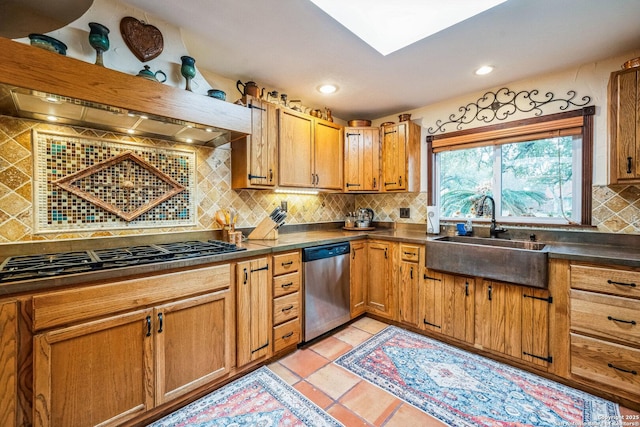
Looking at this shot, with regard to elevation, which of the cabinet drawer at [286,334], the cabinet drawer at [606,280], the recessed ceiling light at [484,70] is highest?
the recessed ceiling light at [484,70]

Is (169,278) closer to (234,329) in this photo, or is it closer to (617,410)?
(234,329)

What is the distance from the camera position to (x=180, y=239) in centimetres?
206

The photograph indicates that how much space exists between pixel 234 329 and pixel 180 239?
2.64ft

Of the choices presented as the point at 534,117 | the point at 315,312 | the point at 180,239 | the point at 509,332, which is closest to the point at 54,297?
A: the point at 180,239

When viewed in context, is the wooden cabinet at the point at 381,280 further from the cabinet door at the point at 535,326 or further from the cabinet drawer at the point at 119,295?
the cabinet drawer at the point at 119,295

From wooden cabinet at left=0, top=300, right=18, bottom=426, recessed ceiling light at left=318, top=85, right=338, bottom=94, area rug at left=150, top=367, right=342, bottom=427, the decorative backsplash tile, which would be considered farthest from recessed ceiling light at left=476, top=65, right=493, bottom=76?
wooden cabinet at left=0, top=300, right=18, bottom=426

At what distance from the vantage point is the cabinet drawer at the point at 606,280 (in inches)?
60.2

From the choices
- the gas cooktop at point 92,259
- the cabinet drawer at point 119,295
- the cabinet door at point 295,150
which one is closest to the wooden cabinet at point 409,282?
the cabinet door at point 295,150

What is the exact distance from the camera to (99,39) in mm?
1337

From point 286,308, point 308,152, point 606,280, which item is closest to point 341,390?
point 286,308

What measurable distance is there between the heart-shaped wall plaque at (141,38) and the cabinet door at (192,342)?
1.42 meters

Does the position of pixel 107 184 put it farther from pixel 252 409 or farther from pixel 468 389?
pixel 468 389

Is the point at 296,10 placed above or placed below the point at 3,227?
above

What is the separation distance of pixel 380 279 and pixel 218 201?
1705 mm
